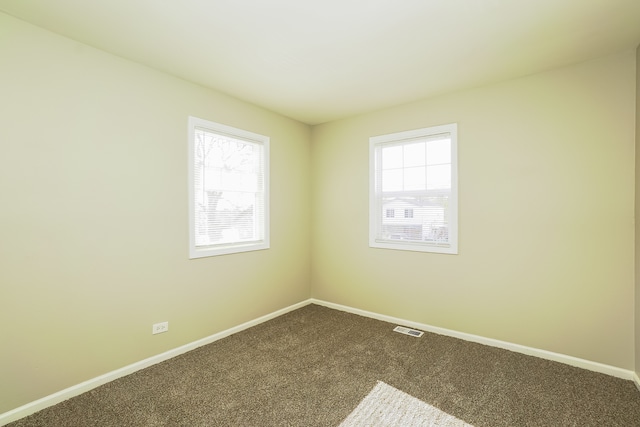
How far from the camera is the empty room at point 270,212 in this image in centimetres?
201

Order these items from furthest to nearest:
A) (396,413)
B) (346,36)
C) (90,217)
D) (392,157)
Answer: (392,157)
(90,217)
(346,36)
(396,413)

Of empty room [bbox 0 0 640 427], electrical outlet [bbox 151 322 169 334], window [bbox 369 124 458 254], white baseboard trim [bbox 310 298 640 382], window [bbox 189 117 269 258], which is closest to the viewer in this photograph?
empty room [bbox 0 0 640 427]

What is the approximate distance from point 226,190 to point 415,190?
2.16 metres

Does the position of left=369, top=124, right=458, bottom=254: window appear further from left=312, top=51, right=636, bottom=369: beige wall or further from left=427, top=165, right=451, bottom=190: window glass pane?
left=312, top=51, right=636, bottom=369: beige wall

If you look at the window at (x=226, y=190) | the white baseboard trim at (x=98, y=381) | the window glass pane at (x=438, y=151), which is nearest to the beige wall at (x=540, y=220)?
the window glass pane at (x=438, y=151)

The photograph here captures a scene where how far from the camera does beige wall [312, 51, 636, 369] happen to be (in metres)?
2.44

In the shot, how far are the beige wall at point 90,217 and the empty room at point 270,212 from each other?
13mm

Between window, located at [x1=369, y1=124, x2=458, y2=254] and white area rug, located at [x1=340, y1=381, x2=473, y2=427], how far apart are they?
1.63 meters

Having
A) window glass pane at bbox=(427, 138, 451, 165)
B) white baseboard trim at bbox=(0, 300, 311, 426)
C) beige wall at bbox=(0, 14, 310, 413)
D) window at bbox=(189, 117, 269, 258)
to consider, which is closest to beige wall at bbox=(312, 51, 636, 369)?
window glass pane at bbox=(427, 138, 451, 165)

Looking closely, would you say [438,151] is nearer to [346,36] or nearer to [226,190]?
[346,36]

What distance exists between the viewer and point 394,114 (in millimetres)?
3615

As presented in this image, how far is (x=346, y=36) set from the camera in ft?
7.23

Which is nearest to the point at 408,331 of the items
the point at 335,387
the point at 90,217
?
the point at 335,387

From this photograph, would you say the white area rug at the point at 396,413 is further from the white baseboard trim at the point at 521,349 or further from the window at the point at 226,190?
the window at the point at 226,190
